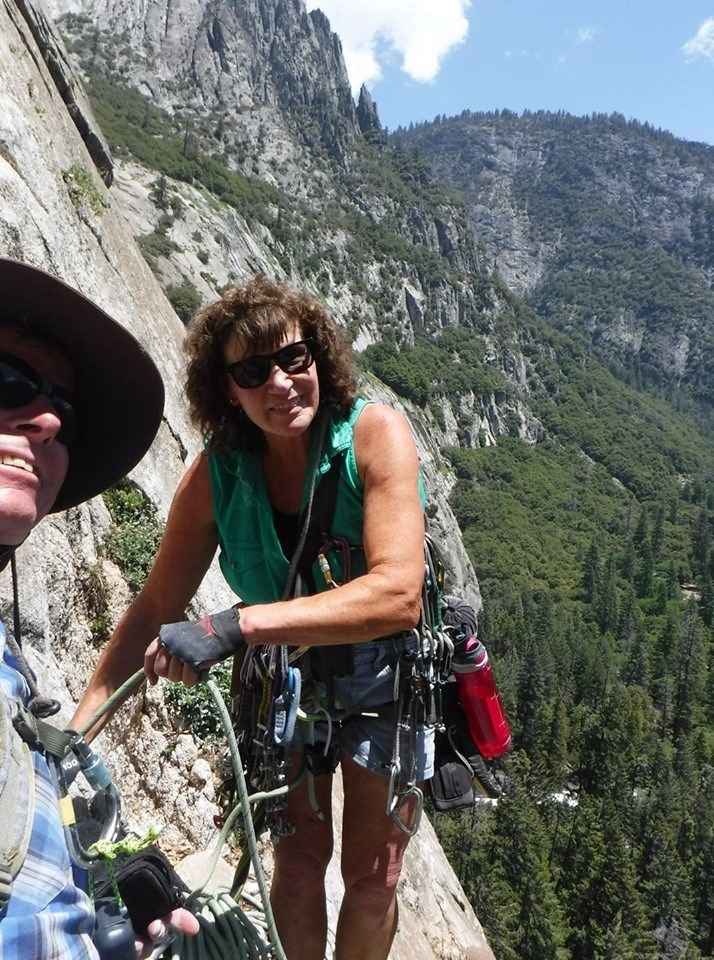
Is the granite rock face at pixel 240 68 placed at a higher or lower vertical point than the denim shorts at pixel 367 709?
higher

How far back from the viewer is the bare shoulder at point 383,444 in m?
2.24

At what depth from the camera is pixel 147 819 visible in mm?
3932

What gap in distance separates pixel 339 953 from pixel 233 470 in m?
1.97

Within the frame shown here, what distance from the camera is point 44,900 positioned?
1.23 m

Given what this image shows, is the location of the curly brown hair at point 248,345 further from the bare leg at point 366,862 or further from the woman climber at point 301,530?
the bare leg at point 366,862

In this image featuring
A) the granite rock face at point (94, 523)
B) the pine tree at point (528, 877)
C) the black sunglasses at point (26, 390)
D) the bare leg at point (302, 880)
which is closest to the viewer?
the black sunglasses at point (26, 390)

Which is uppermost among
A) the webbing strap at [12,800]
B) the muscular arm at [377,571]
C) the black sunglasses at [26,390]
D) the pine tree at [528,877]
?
the black sunglasses at [26,390]

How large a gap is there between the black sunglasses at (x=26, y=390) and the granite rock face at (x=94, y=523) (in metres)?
1.87

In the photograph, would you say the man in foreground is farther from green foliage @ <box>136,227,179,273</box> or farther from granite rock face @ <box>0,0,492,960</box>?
green foliage @ <box>136,227,179,273</box>

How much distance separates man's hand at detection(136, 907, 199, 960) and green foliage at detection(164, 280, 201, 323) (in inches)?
1804

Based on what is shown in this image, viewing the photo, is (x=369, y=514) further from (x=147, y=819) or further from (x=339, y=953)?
(x=147, y=819)

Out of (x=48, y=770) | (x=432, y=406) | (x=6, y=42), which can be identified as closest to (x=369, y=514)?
(x=48, y=770)

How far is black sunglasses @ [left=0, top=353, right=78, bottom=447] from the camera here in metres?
1.57

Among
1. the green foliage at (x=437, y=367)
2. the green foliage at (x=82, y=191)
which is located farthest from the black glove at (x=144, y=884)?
the green foliage at (x=437, y=367)
